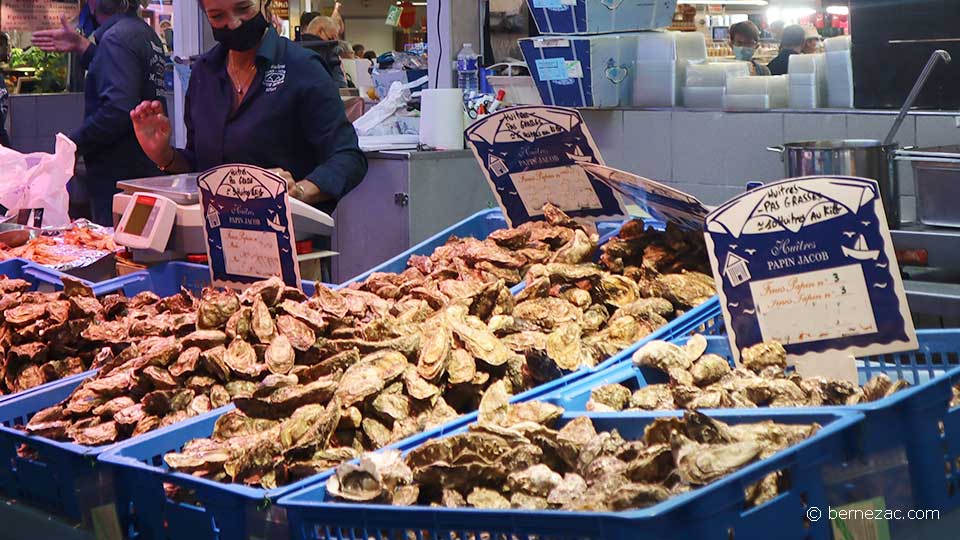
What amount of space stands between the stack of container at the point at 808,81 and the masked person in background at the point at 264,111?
8.66 ft

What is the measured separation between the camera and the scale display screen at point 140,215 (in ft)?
10.6

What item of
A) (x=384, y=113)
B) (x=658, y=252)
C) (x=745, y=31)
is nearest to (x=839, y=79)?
(x=384, y=113)

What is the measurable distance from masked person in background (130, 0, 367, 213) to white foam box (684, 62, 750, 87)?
8.76ft

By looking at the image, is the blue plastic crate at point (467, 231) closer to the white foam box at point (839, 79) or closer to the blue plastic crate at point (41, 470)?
the blue plastic crate at point (41, 470)

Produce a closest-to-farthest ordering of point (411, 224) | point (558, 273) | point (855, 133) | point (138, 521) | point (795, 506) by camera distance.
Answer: point (795, 506), point (138, 521), point (558, 273), point (855, 133), point (411, 224)

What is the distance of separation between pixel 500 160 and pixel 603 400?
1.32m

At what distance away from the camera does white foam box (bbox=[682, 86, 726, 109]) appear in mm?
5754

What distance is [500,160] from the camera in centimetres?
308

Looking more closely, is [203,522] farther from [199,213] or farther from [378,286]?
[199,213]

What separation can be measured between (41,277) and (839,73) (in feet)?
12.2

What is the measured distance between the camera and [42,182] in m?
4.44

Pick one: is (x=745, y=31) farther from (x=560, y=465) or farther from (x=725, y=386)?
(x=560, y=465)

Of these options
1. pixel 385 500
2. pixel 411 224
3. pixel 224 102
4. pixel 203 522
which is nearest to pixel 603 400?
pixel 385 500

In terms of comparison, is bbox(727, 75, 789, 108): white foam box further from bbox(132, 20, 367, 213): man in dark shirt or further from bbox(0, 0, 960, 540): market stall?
bbox(132, 20, 367, 213): man in dark shirt
